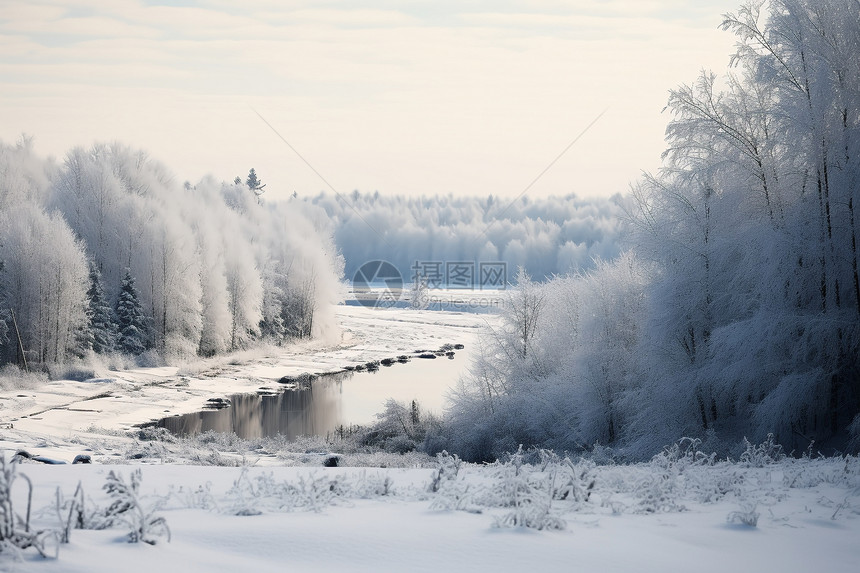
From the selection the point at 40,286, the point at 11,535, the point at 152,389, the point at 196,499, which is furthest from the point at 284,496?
the point at 40,286

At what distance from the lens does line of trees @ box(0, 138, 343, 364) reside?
41.3m

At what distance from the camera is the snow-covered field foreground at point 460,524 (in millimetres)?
4926

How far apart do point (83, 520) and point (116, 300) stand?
47.0m

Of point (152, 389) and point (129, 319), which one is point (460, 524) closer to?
point (152, 389)

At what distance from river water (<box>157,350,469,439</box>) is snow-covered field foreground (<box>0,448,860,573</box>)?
24916 mm

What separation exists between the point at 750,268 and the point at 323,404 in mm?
26653

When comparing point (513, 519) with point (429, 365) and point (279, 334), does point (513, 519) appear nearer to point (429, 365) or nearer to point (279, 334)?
point (429, 365)

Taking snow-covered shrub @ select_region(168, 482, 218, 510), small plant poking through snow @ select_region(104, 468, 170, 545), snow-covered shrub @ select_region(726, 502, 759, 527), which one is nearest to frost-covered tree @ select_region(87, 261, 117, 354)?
snow-covered shrub @ select_region(168, 482, 218, 510)

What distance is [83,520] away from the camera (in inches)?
209

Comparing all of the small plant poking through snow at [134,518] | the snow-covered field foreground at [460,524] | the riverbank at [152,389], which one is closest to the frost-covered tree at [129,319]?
the riverbank at [152,389]

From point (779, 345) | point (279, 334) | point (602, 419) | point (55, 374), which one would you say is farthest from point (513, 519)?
point (279, 334)

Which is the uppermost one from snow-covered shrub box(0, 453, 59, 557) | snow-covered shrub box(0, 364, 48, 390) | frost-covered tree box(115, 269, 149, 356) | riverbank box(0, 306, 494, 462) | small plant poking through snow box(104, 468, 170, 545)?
snow-covered shrub box(0, 453, 59, 557)

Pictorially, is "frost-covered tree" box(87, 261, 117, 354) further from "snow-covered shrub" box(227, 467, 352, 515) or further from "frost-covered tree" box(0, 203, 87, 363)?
"snow-covered shrub" box(227, 467, 352, 515)

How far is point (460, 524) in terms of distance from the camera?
6.22 metres
